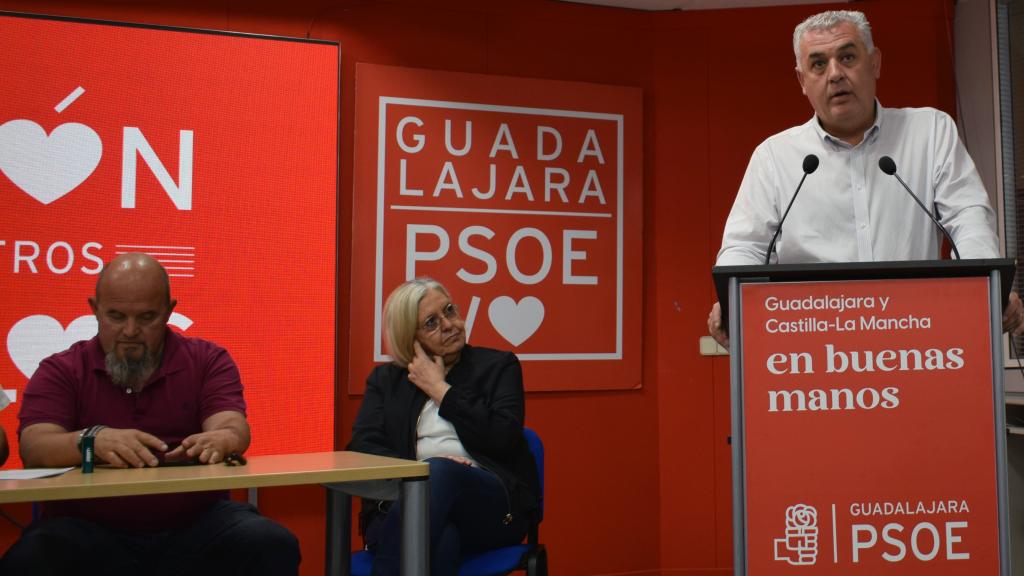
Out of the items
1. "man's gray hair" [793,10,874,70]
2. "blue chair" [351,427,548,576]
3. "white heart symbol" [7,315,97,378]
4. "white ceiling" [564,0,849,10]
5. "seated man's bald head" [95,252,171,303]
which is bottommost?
"blue chair" [351,427,548,576]

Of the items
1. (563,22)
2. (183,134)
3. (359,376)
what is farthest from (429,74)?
(359,376)

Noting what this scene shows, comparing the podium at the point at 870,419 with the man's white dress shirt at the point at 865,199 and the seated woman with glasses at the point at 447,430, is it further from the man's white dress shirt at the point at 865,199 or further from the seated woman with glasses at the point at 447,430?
the seated woman with glasses at the point at 447,430

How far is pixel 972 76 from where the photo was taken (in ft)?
14.1

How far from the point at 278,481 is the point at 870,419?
3.76ft

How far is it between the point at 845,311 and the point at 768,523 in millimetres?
415

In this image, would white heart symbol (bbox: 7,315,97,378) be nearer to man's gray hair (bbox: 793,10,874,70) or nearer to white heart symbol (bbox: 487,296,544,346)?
white heart symbol (bbox: 487,296,544,346)

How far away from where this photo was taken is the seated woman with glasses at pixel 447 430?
2.53 m

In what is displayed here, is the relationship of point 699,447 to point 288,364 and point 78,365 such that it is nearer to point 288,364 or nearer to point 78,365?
point 288,364

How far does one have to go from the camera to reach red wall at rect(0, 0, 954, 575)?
418 cm

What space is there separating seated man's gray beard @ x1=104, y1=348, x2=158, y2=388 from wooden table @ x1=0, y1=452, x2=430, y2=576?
1.31ft

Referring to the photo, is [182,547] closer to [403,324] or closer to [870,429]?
[403,324]

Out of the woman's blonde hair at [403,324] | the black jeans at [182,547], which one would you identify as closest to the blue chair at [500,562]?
the black jeans at [182,547]

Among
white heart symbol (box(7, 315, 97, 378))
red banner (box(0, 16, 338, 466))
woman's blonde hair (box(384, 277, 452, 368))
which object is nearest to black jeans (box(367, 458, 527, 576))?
woman's blonde hair (box(384, 277, 452, 368))

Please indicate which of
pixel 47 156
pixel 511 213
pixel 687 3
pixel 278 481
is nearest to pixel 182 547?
pixel 278 481
